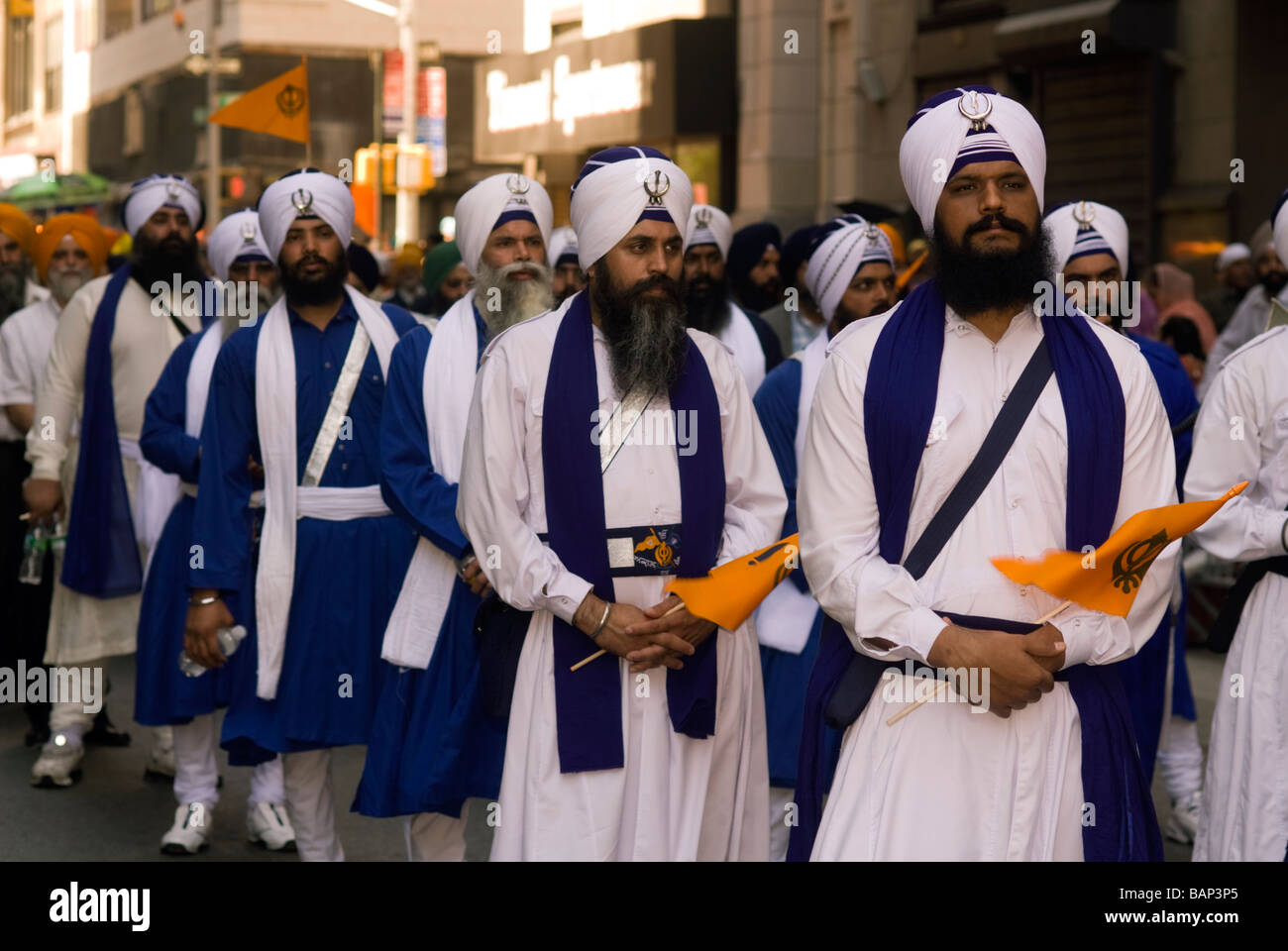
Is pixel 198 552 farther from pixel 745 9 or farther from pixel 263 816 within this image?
pixel 745 9

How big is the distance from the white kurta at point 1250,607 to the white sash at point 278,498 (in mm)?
2679

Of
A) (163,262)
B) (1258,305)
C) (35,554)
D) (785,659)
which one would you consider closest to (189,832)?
(35,554)

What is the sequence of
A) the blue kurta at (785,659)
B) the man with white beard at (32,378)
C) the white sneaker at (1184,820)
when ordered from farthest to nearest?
1. the man with white beard at (32,378)
2. the white sneaker at (1184,820)
3. the blue kurta at (785,659)

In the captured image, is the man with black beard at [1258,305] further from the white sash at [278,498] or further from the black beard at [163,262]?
the white sash at [278,498]

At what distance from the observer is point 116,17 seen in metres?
50.0

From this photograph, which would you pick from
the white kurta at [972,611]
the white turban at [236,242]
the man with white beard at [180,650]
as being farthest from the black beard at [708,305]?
the white kurta at [972,611]

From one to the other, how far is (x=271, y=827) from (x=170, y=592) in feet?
3.15

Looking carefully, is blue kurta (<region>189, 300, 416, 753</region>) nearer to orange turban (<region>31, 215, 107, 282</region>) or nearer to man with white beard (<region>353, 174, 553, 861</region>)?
man with white beard (<region>353, 174, 553, 861</region>)

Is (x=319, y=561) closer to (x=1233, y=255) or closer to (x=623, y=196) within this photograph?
(x=623, y=196)

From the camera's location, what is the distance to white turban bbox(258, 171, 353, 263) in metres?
6.38

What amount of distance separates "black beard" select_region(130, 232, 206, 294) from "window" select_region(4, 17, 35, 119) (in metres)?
53.4

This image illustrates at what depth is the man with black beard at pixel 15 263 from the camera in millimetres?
10078

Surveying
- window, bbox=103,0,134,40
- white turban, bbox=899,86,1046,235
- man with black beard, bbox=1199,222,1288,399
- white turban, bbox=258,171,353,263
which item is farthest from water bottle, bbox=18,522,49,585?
window, bbox=103,0,134,40
